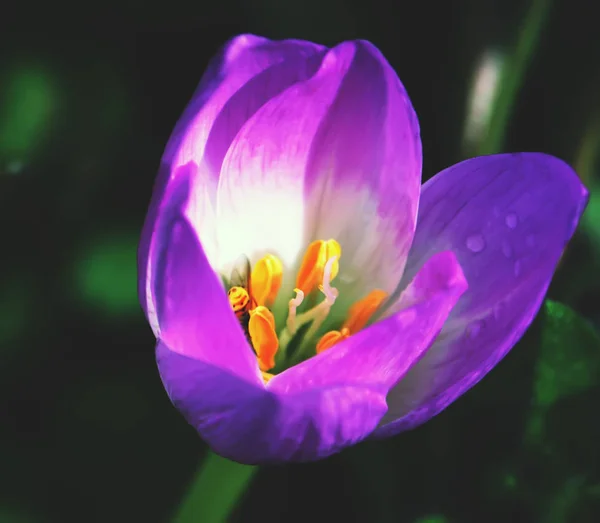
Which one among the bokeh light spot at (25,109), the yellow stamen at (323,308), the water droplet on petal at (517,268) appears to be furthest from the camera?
the bokeh light spot at (25,109)

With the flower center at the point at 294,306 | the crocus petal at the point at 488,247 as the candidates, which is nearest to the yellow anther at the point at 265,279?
the flower center at the point at 294,306

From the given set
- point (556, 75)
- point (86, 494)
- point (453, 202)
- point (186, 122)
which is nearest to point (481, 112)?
point (556, 75)

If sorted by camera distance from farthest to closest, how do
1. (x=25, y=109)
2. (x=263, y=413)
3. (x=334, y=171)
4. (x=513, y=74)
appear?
(x=25, y=109), (x=513, y=74), (x=334, y=171), (x=263, y=413)

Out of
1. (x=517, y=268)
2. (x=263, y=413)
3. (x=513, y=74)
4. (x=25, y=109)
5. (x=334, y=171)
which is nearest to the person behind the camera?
(x=263, y=413)

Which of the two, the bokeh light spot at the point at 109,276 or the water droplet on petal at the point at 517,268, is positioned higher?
the water droplet on petal at the point at 517,268

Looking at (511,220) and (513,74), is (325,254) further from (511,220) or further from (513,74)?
(513,74)

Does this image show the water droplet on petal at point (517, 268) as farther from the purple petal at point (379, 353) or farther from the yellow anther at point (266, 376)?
the yellow anther at point (266, 376)

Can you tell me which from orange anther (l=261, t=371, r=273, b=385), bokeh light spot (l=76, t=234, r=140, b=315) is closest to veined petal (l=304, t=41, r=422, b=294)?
orange anther (l=261, t=371, r=273, b=385)

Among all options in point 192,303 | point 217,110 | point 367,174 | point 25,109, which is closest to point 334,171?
point 367,174
